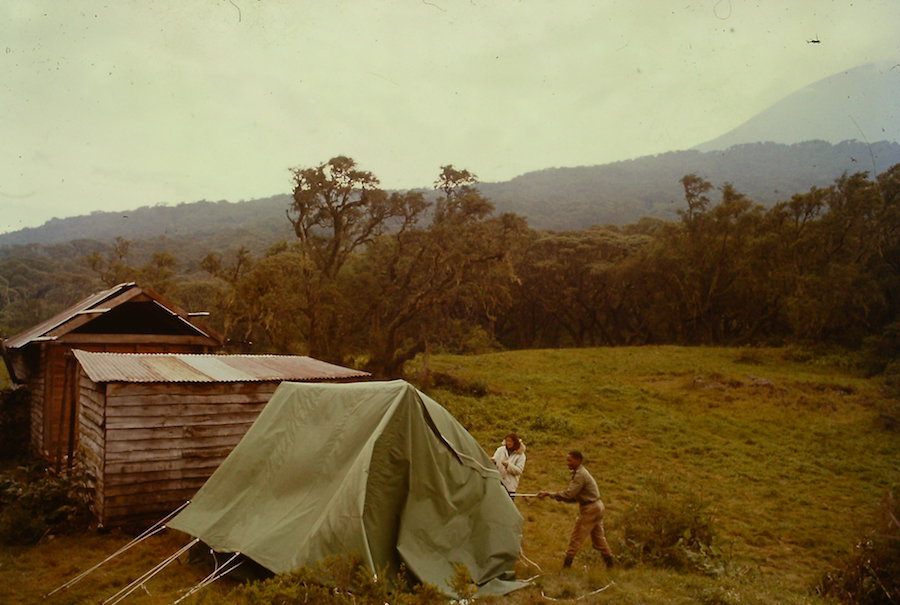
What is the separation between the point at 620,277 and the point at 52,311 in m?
40.4

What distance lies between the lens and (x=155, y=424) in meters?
9.66

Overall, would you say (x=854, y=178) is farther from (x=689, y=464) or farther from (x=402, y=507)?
(x=402, y=507)

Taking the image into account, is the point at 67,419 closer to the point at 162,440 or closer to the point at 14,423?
the point at 14,423

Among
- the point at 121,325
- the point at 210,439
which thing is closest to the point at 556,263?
the point at 121,325

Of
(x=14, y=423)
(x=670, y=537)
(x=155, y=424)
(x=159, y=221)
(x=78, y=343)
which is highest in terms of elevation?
(x=159, y=221)

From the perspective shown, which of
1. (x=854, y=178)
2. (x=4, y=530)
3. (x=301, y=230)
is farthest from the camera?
(x=854, y=178)

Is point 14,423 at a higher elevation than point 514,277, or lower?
lower

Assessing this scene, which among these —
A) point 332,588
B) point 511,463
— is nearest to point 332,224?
point 511,463

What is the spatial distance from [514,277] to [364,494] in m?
18.0

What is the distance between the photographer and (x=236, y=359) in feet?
40.2

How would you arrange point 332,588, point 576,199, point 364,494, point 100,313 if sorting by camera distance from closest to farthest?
point 332,588 < point 364,494 < point 100,313 < point 576,199

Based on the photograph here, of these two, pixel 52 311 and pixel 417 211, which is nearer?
pixel 417 211

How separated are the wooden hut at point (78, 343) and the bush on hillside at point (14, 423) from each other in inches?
16.2

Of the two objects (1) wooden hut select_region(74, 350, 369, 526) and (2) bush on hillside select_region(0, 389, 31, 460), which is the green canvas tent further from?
(2) bush on hillside select_region(0, 389, 31, 460)
